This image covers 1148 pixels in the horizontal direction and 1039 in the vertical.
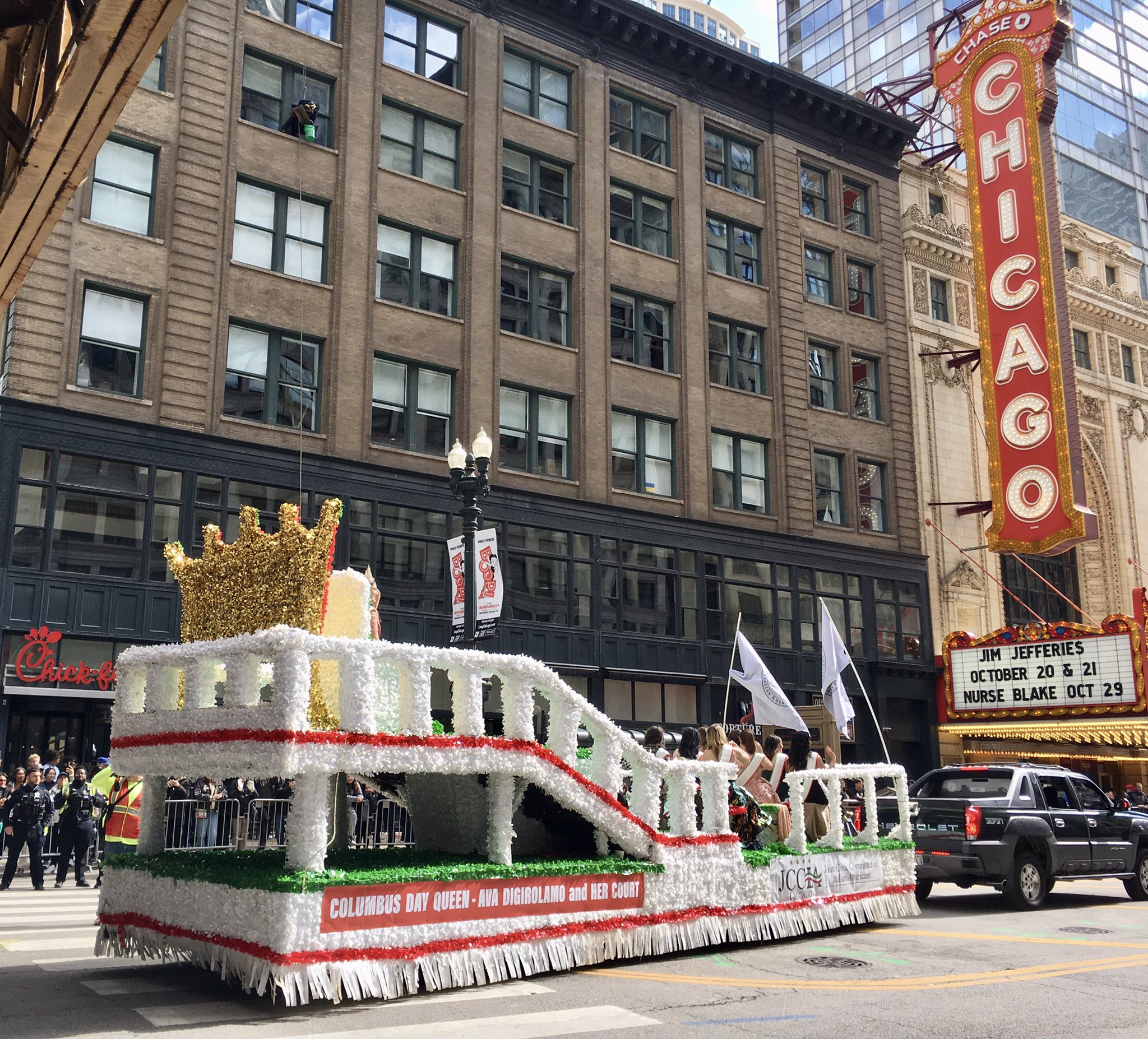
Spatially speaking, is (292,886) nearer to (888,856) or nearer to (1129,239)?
(888,856)

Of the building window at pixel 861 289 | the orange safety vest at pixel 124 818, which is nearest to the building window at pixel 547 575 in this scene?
the orange safety vest at pixel 124 818

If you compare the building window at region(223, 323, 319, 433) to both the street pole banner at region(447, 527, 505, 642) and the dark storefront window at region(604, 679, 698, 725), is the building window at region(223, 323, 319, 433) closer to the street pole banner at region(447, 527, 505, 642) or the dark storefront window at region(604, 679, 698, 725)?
the street pole banner at region(447, 527, 505, 642)

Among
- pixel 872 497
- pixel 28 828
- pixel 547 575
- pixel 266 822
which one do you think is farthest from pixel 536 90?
pixel 266 822

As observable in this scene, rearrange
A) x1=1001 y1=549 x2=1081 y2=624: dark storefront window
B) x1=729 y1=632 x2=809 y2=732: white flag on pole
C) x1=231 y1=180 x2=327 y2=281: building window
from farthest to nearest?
x1=1001 y1=549 x2=1081 y2=624: dark storefront window → x1=231 y1=180 x2=327 y2=281: building window → x1=729 y1=632 x2=809 y2=732: white flag on pole

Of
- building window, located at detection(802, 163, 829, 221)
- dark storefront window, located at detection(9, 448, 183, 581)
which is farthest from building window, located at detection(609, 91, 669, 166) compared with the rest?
dark storefront window, located at detection(9, 448, 183, 581)

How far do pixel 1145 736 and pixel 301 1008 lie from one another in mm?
24900

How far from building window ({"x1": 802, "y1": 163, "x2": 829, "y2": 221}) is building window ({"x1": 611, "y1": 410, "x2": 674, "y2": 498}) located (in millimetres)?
9906

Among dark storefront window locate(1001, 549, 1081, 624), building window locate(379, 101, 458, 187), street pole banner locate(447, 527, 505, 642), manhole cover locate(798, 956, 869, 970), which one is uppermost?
building window locate(379, 101, 458, 187)

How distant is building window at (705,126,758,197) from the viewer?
3409 centimetres

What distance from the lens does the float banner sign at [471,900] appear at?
26.0 ft

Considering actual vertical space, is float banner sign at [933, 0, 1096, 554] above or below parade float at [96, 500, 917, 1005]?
above

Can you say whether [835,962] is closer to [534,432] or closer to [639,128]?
[534,432]

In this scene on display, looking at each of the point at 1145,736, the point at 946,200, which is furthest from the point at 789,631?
the point at 946,200

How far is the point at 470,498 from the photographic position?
16.6m
